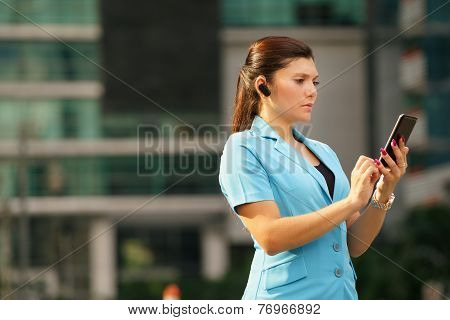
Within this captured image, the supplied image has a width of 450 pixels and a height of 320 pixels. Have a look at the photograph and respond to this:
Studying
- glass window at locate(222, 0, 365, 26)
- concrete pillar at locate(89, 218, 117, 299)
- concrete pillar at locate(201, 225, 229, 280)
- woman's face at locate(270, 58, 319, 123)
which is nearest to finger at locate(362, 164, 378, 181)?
woman's face at locate(270, 58, 319, 123)

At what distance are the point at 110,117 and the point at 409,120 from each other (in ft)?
105

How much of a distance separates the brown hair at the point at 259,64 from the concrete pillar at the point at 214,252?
32.8 meters

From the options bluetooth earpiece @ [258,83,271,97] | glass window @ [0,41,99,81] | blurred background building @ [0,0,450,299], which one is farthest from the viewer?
glass window @ [0,41,99,81]

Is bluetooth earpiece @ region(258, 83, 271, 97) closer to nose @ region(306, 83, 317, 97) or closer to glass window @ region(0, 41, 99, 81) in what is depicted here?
nose @ region(306, 83, 317, 97)

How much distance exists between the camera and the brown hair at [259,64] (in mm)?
2482

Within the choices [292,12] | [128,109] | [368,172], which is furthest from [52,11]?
[368,172]

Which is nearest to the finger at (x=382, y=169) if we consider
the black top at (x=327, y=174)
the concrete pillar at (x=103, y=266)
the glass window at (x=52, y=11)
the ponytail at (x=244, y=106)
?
the black top at (x=327, y=174)

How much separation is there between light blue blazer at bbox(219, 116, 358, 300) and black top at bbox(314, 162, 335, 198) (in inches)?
1.4

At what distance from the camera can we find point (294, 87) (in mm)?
2494

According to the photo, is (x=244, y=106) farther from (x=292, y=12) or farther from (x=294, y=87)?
(x=292, y=12)

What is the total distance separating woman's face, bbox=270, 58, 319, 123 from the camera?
8.11 ft

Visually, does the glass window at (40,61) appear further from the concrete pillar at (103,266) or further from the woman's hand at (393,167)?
the woman's hand at (393,167)

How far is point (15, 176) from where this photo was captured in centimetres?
3459
